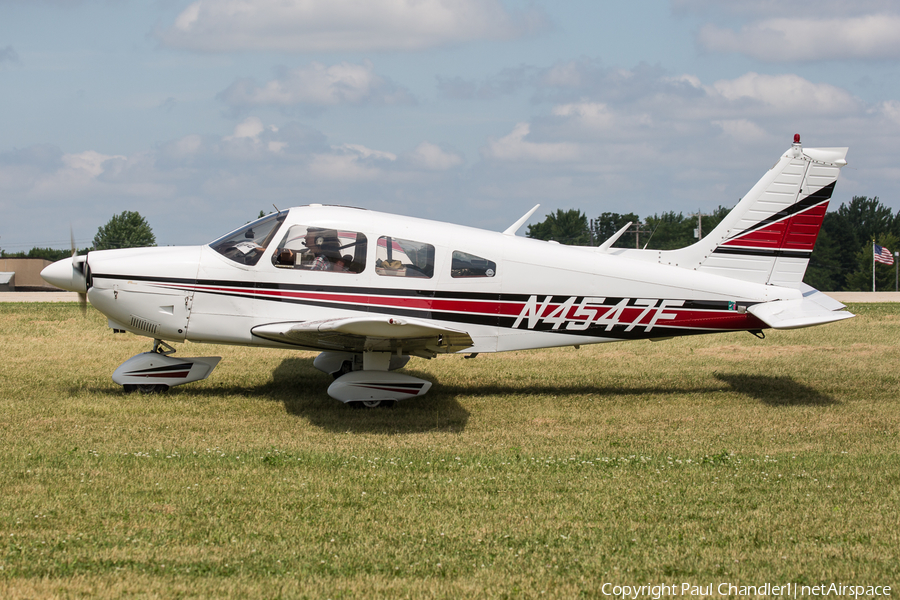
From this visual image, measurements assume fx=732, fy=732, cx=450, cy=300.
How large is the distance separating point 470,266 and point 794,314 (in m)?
4.27

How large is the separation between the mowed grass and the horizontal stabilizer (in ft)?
3.79

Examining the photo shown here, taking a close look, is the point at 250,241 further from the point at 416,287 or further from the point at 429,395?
the point at 429,395

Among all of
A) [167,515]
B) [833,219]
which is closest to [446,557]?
[167,515]

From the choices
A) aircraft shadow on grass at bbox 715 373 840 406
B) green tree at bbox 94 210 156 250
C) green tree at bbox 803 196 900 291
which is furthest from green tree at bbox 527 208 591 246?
aircraft shadow on grass at bbox 715 373 840 406

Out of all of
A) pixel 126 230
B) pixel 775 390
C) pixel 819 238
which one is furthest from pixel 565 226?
pixel 775 390

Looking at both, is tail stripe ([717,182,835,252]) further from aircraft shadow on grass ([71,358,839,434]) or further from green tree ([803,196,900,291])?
green tree ([803,196,900,291])

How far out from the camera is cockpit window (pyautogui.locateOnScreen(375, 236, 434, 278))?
947 cm

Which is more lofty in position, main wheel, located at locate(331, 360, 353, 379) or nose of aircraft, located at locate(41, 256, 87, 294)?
nose of aircraft, located at locate(41, 256, 87, 294)

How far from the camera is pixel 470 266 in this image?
31.6ft

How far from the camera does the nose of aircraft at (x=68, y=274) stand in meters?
9.34

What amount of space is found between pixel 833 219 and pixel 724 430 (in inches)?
3706

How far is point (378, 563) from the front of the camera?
464 centimetres

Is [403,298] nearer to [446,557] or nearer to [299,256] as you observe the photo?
[299,256]

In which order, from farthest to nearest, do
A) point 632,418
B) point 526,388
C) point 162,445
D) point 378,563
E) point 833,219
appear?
point 833,219 < point 526,388 < point 632,418 < point 162,445 < point 378,563
